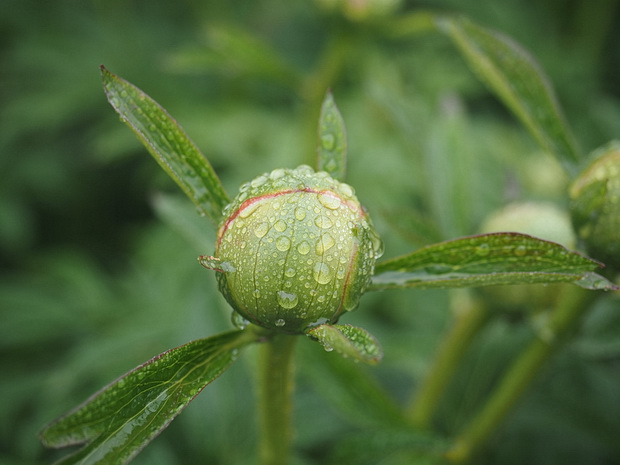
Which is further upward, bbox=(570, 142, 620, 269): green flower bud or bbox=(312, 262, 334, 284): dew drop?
bbox=(570, 142, 620, 269): green flower bud

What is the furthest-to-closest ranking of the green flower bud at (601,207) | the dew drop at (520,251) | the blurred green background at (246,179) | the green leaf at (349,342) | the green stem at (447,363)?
the blurred green background at (246,179), the green stem at (447,363), the green flower bud at (601,207), the dew drop at (520,251), the green leaf at (349,342)

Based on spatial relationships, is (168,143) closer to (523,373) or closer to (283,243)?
(283,243)

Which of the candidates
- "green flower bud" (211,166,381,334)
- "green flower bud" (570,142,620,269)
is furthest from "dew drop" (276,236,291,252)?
"green flower bud" (570,142,620,269)

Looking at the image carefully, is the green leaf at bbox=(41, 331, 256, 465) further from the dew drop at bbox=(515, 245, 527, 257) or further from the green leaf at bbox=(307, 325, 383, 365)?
the dew drop at bbox=(515, 245, 527, 257)

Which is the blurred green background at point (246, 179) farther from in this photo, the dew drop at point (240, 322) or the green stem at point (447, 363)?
the dew drop at point (240, 322)

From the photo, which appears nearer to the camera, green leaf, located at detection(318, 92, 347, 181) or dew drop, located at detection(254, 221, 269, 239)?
dew drop, located at detection(254, 221, 269, 239)

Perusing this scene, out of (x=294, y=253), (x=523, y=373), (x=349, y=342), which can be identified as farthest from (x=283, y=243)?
(x=523, y=373)

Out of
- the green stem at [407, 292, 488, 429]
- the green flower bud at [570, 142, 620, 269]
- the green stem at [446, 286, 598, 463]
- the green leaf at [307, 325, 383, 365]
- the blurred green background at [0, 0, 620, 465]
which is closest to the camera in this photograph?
the green leaf at [307, 325, 383, 365]

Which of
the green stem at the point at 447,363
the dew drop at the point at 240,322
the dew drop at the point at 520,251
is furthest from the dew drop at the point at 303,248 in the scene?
the green stem at the point at 447,363
